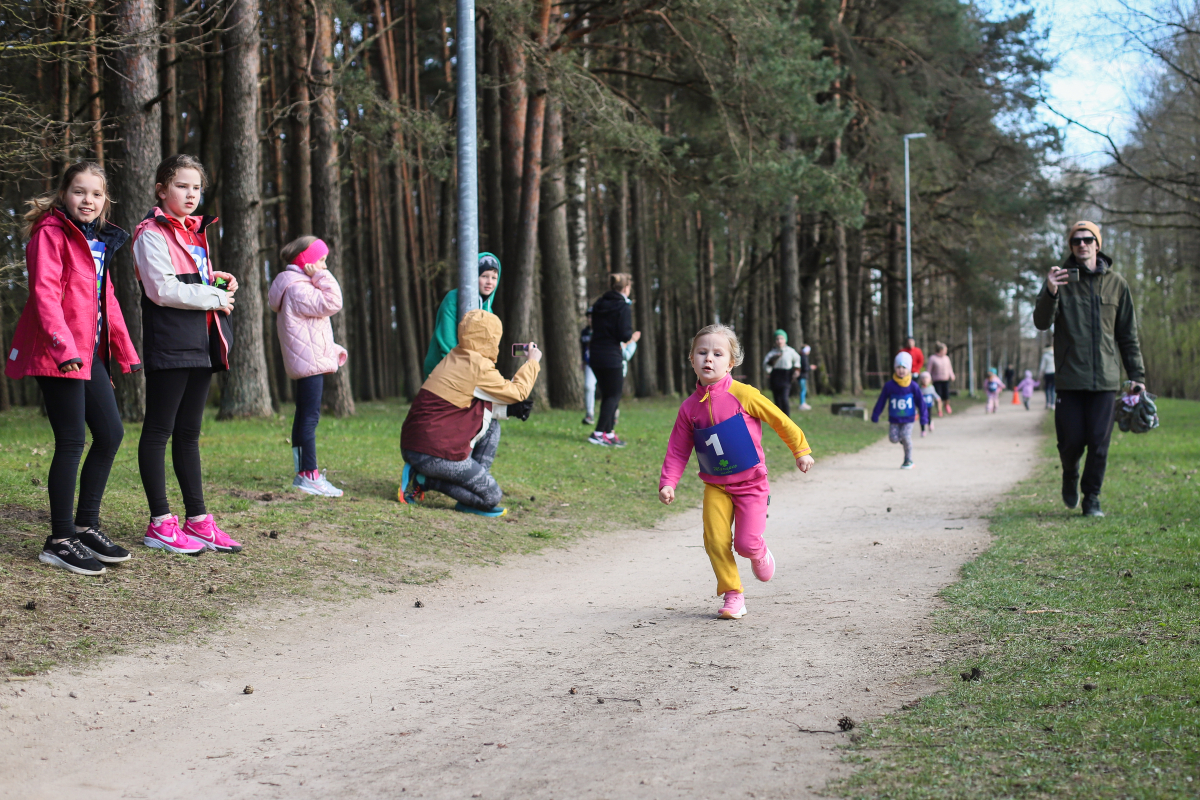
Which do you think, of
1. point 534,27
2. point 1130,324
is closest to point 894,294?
point 534,27

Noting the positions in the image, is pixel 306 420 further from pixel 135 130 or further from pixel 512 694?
pixel 135 130

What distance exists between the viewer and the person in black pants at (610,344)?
1373 cm

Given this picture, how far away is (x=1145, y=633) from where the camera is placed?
4.86 m

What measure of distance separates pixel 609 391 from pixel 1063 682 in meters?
9.96

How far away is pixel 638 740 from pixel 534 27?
15.6m

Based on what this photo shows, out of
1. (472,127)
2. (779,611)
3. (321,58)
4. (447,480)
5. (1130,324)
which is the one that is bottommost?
(779,611)

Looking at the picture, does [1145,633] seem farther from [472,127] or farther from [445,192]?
[445,192]

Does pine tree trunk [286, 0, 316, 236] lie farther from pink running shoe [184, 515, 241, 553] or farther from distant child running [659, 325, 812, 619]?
distant child running [659, 325, 812, 619]

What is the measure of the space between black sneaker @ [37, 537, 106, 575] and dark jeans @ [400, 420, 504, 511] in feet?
10.1

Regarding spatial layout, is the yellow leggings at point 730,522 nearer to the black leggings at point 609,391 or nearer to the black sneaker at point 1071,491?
the black sneaker at point 1071,491

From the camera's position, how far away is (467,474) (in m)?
8.58

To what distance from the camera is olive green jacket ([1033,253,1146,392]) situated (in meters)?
8.41

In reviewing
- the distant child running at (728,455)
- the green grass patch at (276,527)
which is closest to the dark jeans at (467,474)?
the green grass patch at (276,527)

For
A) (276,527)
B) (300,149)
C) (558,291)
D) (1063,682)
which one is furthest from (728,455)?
(300,149)
